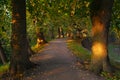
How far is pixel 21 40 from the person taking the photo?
16.4 m

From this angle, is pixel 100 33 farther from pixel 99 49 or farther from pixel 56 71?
pixel 56 71

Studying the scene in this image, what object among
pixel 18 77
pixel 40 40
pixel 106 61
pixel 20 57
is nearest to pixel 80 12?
pixel 106 61

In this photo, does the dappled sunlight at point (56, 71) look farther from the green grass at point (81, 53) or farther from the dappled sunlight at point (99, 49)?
the green grass at point (81, 53)

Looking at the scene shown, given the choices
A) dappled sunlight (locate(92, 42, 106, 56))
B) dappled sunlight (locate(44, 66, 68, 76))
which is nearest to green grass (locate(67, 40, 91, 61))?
dappled sunlight (locate(92, 42, 106, 56))

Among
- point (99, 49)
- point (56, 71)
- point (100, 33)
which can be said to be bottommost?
point (56, 71)

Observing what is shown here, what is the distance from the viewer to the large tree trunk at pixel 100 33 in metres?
16.7

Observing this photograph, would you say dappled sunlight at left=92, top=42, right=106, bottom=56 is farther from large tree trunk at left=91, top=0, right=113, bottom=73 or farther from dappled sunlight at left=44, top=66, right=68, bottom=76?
dappled sunlight at left=44, top=66, right=68, bottom=76

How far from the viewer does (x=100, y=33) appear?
55.7 feet

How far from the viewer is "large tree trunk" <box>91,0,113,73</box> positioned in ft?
54.7

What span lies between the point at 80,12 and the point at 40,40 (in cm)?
2011

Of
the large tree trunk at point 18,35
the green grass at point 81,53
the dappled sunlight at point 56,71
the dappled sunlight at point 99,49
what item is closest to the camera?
the dappled sunlight at point 56,71

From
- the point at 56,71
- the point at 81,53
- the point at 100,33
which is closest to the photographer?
the point at 56,71

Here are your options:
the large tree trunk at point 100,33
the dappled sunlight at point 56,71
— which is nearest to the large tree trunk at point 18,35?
the dappled sunlight at point 56,71

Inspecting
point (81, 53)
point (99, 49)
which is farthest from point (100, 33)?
point (81, 53)
